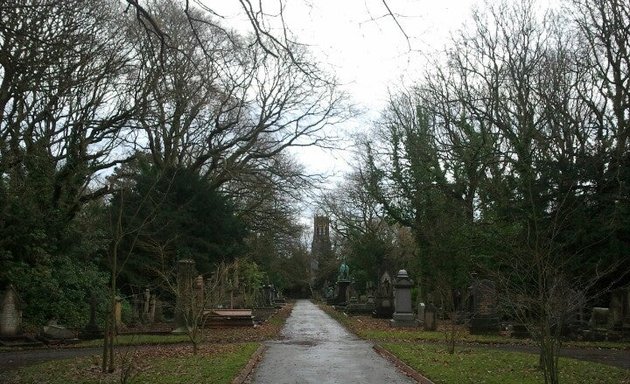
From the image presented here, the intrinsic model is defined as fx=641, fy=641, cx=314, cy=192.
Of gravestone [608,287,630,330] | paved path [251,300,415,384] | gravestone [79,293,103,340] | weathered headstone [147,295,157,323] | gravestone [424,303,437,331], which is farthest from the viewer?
weathered headstone [147,295,157,323]

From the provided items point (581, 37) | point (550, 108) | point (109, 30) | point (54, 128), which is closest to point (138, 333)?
point (54, 128)

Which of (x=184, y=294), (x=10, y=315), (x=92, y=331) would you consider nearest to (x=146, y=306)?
(x=92, y=331)

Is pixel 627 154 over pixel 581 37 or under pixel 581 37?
under

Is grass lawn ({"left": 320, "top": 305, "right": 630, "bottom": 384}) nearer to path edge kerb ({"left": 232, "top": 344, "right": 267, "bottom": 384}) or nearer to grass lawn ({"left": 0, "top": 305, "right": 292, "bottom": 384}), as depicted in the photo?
path edge kerb ({"left": 232, "top": 344, "right": 267, "bottom": 384})

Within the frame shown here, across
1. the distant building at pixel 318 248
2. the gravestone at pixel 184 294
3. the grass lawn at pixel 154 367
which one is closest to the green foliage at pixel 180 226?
the gravestone at pixel 184 294

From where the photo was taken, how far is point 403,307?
86.5ft

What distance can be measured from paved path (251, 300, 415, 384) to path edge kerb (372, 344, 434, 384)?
0.14 m

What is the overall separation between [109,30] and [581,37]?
17.1m

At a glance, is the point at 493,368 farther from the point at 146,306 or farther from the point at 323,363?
the point at 146,306

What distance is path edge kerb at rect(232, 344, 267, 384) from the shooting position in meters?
10.4

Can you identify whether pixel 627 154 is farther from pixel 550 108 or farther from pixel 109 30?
pixel 109 30

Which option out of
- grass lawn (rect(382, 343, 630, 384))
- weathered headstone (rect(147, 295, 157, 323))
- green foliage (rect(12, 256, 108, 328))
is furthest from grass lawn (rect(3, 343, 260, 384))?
weathered headstone (rect(147, 295, 157, 323))

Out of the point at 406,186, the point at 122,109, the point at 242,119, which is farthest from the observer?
the point at 406,186

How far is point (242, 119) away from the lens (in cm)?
3219
